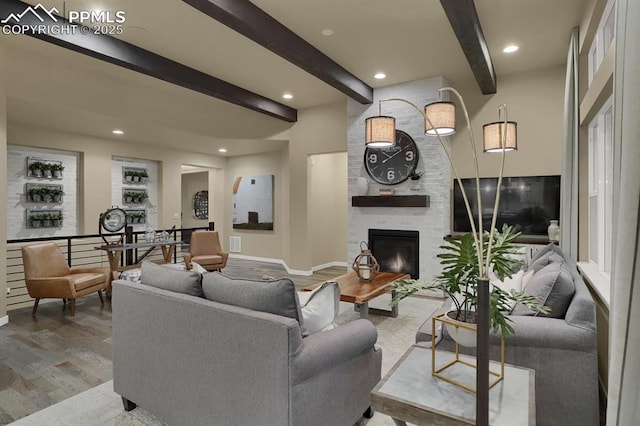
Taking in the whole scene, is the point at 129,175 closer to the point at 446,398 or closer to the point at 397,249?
the point at 397,249

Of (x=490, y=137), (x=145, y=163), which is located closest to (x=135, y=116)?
(x=145, y=163)

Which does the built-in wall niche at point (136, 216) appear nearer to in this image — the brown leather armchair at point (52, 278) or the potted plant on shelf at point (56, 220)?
the potted plant on shelf at point (56, 220)

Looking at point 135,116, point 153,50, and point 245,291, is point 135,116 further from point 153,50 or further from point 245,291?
point 245,291

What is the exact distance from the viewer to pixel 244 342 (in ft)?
5.51

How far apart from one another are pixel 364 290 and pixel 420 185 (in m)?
2.33

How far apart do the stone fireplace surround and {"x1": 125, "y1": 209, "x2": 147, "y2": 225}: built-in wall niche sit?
485 cm

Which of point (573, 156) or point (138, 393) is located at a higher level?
point (573, 156)

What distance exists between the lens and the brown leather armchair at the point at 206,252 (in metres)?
6.22

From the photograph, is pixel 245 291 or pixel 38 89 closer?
pixel 245 291

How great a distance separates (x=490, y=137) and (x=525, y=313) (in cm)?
119

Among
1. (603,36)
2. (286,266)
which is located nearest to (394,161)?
(603,36)

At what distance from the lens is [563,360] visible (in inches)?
77.8

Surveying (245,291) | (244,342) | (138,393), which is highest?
(245,291)

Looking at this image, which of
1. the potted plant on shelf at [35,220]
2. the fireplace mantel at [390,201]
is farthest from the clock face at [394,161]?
the potted plant on shelf at [35,220]
